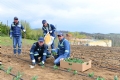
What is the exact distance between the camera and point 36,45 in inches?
270

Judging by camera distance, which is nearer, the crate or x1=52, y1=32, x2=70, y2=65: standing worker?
the crate

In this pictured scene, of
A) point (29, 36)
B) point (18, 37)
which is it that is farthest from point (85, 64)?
point (29, 36)

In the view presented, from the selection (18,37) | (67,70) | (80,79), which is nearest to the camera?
(80,79)

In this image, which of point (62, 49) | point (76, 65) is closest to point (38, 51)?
point (62, 49)

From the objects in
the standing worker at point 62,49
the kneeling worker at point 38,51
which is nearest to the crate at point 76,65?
the standing worker at point 62,49

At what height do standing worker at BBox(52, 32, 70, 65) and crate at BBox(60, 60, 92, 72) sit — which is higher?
standing worker at BBox(52, 32, 70, 65)

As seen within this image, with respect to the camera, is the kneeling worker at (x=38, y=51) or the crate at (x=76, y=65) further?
the kneeling worker at (x=38, y=51)

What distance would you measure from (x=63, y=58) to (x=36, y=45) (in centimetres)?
99

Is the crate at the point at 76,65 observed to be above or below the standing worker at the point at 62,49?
below

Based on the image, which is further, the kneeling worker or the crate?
the kneeling worker

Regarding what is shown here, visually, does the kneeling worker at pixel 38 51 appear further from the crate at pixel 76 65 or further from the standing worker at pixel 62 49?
the crate at pixel 76 65

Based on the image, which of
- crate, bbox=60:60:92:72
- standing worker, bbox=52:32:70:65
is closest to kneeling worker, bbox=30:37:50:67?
standing worker, bbox=52:32:70:65

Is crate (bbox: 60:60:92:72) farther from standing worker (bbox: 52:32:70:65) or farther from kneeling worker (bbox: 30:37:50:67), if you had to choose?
kneeling worker (bbox: 30:37:50:67)

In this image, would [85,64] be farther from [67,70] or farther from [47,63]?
[47,63]
